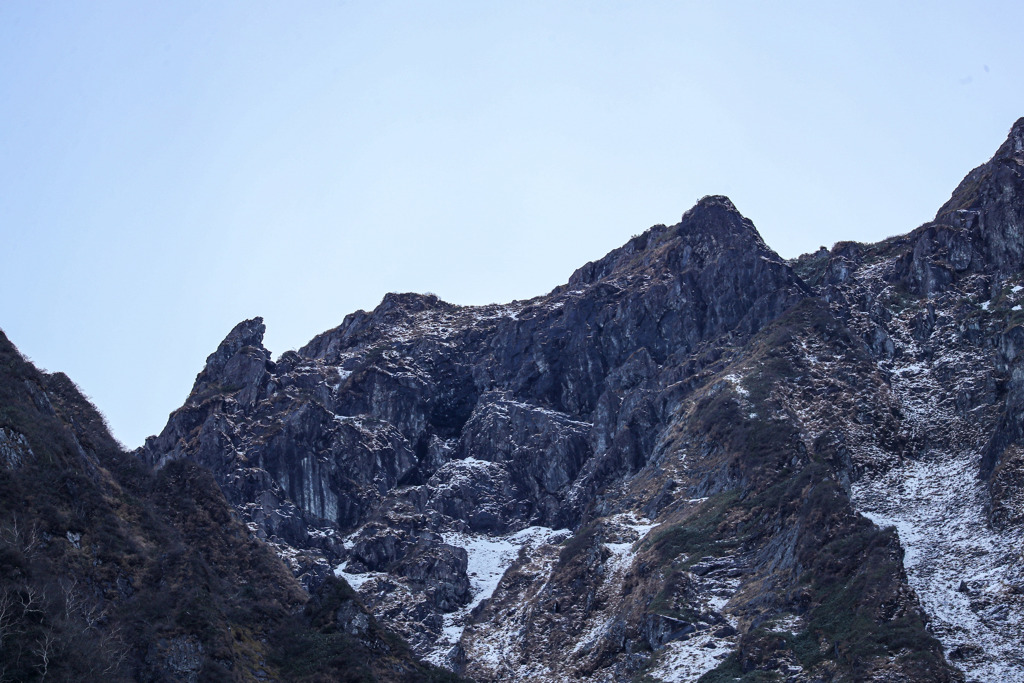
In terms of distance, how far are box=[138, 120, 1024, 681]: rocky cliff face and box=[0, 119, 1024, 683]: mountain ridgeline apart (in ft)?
1.22

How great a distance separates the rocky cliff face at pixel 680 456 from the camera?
252 ft

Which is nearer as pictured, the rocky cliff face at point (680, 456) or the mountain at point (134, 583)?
the mountain at point (134, 583)

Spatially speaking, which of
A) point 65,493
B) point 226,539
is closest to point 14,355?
point 65,493

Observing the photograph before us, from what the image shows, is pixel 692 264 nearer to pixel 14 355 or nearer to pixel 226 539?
pixel 226 539

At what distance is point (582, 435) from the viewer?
464 ft

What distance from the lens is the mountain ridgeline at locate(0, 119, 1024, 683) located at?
2368 inches

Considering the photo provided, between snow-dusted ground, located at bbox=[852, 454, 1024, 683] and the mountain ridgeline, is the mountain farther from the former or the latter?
snow-dusted ground, located at bbox=[852, 454, 1024, 683]

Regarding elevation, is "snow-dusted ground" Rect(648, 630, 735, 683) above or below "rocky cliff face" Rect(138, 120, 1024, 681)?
below

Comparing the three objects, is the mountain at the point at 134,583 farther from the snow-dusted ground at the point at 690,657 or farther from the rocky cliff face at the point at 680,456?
the snow-dusted ground at the point at 690,657

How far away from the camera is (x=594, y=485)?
5030 inches

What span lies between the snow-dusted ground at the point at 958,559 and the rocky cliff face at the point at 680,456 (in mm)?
260

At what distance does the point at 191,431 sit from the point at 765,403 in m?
81.0

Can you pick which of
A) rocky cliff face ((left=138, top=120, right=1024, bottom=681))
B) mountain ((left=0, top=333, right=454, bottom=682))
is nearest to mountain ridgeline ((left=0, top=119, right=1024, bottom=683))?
mountain ((left=0, top=333, right=454, bottom=682))

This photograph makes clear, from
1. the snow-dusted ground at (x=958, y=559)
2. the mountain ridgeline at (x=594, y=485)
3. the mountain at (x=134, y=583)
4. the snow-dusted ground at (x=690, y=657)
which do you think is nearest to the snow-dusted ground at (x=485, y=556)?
the mountain ridgeline at (x=594, y=485)
